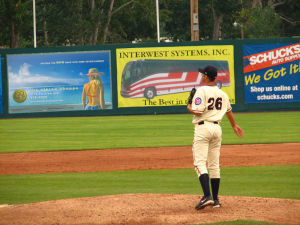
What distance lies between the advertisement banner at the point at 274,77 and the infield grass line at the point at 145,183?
14286 millimetres

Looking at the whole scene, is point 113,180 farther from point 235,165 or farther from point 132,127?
point 132,127

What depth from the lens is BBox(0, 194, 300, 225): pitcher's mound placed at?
710 centimetres

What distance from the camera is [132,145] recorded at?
637 inches

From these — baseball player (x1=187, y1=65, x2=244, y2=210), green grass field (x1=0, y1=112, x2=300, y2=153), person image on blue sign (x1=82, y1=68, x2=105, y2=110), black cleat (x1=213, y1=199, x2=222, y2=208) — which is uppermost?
person image on blue sign (x1=82, y1=68, x2=105, y2=110)

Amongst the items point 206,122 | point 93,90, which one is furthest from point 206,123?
point 93,90

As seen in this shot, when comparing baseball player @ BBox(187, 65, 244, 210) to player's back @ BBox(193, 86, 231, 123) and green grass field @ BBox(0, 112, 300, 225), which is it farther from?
green grass field @ BBox(0, 112, 300, 225)

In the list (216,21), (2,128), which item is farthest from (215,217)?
(216,21)

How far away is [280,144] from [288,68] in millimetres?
11247

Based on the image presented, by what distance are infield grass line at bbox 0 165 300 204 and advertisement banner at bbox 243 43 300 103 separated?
46.9 feet

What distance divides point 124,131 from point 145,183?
9621mm

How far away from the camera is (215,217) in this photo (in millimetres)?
7148

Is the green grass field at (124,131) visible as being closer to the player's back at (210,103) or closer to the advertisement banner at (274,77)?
the advertisement banner at (274,77)

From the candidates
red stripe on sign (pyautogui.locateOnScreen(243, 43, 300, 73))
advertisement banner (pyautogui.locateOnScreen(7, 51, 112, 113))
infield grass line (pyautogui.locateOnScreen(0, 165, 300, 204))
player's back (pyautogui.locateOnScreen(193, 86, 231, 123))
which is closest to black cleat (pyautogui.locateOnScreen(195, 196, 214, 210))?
player's back (pyautogui.locateOnScreen(193, 86, 231, 123))

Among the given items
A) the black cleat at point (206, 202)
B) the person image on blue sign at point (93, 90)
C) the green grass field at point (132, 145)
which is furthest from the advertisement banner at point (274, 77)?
the black cleat at point (206, 202)
